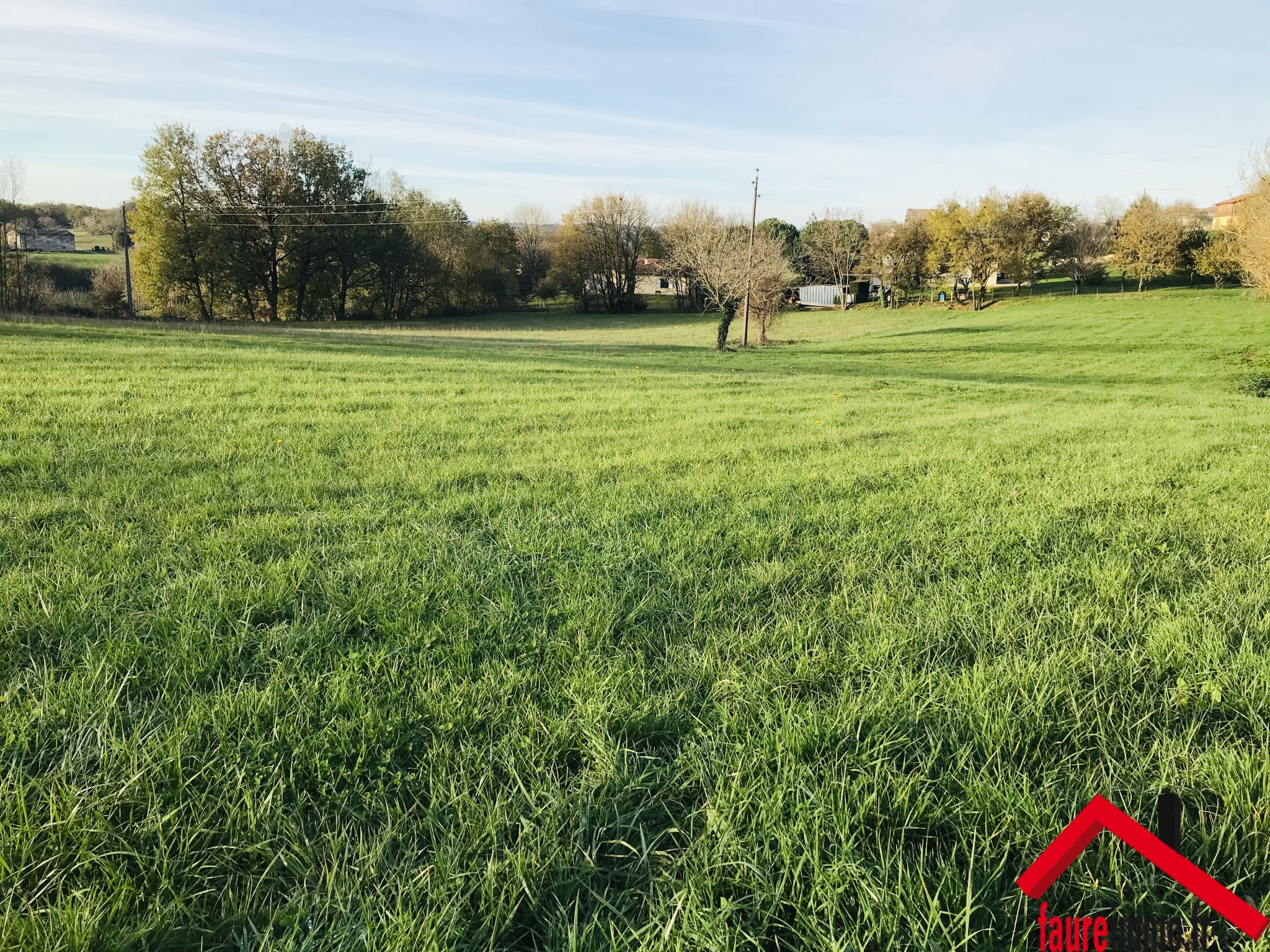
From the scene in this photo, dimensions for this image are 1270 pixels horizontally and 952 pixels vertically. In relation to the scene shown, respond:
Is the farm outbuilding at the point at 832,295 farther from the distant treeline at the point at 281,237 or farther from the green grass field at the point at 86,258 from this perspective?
the green grass field at the point at 86,258

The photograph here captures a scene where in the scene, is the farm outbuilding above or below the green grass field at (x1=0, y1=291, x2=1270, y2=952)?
above

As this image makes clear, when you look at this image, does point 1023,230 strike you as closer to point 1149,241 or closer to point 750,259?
point 1149,241

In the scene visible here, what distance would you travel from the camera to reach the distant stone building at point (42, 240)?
30219mm

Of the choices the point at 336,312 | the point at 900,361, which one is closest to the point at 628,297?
the point at 336,312

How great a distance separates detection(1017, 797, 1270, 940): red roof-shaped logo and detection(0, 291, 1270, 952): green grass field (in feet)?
1.05

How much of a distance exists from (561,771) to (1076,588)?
269 cm

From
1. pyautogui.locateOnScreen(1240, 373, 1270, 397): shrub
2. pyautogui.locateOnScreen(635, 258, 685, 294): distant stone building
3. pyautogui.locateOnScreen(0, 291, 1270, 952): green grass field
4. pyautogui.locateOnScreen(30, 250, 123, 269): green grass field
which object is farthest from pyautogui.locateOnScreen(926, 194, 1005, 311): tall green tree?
pyautogui.locateOnScreen(30, 250, 123, 269): green grass field

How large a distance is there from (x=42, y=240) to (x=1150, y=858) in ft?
236

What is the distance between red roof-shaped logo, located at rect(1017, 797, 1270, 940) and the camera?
1080 mm

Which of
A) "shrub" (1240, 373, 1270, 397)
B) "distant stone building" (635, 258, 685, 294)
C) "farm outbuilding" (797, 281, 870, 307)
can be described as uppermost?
"distant stone building" (635, 258, 685, 294)

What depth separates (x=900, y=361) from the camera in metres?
24.1

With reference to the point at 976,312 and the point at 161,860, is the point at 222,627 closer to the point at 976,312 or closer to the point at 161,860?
the point at 161,860

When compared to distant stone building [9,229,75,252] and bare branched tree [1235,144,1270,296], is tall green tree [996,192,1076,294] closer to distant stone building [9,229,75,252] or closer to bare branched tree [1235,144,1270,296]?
bare branched tree [1235,144,1270,296]

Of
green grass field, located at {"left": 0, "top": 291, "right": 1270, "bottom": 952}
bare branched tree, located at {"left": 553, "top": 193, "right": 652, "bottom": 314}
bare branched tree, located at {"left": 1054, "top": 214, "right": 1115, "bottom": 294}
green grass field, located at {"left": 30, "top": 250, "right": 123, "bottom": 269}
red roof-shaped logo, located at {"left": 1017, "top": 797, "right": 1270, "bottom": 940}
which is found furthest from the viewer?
bare branched tree, located at {"left": 553, "top": 193, "right": 652, "bottom": 314}
